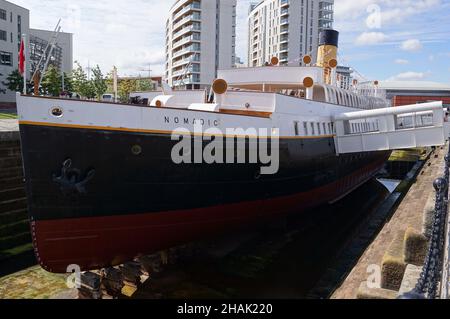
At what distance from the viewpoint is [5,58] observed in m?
51.4

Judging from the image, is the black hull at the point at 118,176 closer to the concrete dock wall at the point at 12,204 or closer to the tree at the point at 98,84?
the concrete dock wall at the point at 12,204

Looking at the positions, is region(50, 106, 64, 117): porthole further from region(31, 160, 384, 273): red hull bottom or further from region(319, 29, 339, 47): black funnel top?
region(319, 29, 339, 47): black funnel top

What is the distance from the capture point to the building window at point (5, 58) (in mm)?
50550

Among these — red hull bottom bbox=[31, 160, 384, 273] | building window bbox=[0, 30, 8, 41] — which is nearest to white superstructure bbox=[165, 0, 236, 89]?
building window bbox=[0, 30, 8, 41]

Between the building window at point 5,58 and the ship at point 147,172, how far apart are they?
48425mm

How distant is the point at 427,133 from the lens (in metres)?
14.9

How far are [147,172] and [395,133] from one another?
34.3 ft

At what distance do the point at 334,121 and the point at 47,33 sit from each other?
8352 centimetres

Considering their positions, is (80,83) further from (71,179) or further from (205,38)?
(71,179)

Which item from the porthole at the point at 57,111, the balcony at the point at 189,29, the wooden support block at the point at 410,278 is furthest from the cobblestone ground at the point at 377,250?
the balcony at the point at 189,29

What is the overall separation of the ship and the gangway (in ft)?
11.8

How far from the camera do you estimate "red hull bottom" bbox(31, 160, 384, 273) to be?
906 cm
